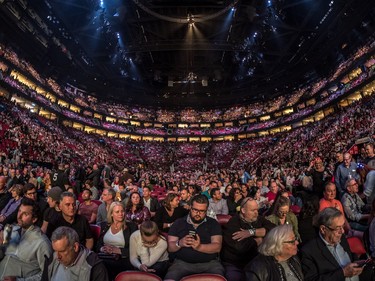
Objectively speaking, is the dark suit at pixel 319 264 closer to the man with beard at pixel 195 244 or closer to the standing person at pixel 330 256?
the standing person at pixel 330 256

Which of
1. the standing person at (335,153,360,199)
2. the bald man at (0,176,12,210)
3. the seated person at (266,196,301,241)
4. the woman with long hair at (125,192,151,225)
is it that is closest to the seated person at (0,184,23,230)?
the bald man at (0,176,12,210)

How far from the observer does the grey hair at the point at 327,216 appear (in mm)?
3020

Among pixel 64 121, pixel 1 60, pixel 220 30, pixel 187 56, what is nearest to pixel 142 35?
pixel 187 56

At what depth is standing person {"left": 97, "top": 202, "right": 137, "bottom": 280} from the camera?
13.3 feet

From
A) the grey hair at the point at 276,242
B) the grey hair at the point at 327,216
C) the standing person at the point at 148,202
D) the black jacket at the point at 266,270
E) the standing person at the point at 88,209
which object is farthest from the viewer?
the standing person at the point at 148,202

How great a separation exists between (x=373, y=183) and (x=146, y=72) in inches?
1882

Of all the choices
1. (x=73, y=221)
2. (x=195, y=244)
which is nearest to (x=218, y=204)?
(x=195, y=244)

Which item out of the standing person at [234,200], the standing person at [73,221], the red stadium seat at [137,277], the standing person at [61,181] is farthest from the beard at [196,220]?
the standing person at [61,181]

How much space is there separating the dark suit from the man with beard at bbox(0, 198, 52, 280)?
2.90 m

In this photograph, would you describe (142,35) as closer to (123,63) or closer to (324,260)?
(123,63)

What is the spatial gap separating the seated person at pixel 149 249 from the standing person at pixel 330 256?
6.20ft

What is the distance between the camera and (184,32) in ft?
129

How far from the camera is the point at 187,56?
41719mm

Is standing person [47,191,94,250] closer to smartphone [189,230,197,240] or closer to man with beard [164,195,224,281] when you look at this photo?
man with beard [164,195,224,281]
